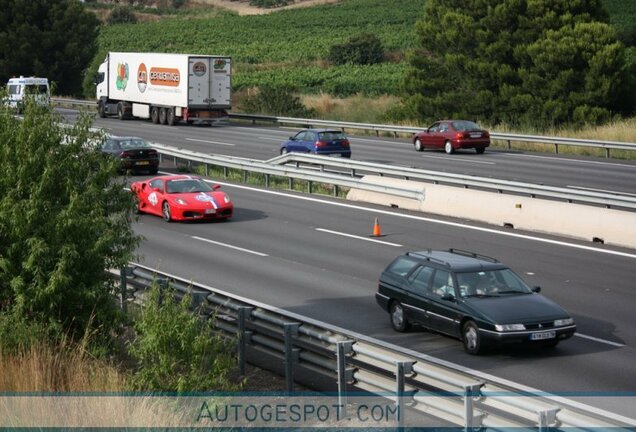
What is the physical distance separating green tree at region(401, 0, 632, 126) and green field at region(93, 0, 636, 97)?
12079mm

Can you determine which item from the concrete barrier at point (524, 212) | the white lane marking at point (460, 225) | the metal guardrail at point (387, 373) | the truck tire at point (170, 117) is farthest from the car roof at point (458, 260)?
the truck tire at point (170, 117)

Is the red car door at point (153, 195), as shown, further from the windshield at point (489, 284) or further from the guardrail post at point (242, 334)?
the guardrail post at point (242, 334)

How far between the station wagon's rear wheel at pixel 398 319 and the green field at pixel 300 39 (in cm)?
5891

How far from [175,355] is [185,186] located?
1776 centimetres

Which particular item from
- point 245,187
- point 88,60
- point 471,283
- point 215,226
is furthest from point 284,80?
point 471,283

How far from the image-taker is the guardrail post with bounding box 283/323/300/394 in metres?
13.7

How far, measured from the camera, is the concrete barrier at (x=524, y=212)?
83.1 ft

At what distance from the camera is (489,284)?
16.6m

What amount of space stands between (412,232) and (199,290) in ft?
38.7

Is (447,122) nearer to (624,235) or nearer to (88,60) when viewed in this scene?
(624,235)

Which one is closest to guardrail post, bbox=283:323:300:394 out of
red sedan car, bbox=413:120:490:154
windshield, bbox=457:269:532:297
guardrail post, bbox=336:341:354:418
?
guardrail post, bbox=336:341:354:418

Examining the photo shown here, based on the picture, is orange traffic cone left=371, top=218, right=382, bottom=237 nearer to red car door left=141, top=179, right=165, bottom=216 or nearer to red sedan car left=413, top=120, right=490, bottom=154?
red car door left=141, top=179, right=165, bottom=216

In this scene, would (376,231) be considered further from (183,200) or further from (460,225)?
(183,200)

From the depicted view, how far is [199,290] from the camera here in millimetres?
16312
